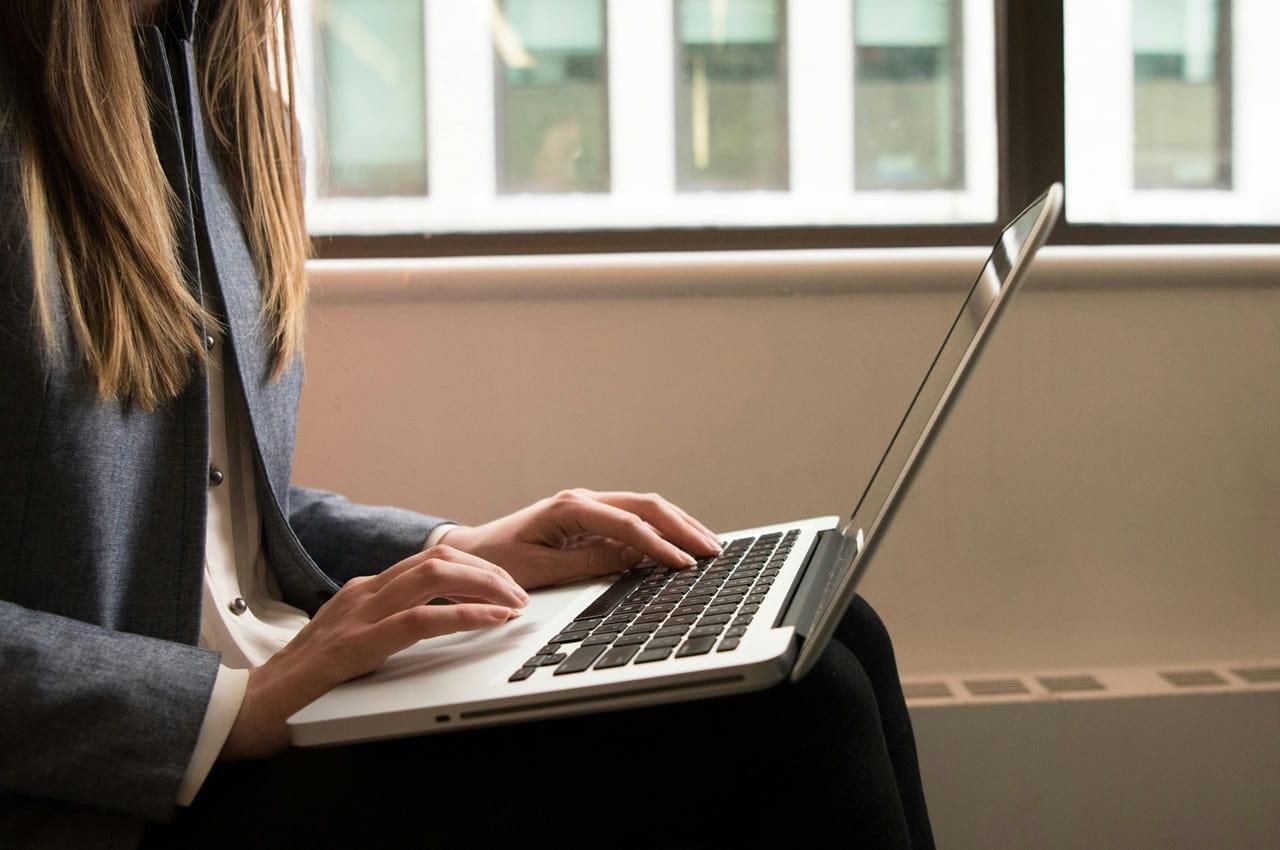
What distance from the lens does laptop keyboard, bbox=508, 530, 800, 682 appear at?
1.72 ft

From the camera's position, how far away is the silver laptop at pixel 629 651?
484 millimetres

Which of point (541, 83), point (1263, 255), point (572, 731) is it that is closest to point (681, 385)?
point (541, 83)

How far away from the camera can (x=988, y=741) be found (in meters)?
1.28

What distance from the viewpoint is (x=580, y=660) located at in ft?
1.74

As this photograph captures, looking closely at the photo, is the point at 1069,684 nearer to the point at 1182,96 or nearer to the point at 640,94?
the point at 1182,96

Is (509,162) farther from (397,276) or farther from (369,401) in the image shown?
(369,401)

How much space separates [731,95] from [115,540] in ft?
3.49

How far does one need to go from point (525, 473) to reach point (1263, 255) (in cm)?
96

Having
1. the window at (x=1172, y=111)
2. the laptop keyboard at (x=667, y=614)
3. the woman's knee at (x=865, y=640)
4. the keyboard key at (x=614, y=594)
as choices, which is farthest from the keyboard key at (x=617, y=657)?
the window at (x=1172, y=111)

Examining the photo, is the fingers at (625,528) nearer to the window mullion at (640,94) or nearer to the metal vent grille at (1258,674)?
the window mullion at (640,94)

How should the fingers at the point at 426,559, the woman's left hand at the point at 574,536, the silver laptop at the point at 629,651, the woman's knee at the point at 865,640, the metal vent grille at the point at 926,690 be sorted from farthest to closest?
the metal vent grille at the point at 926,690, the woman's left hand at the point at 574,536, the woman's knee at the point at 865,640, the fingers at the point at 426,559, the silver laptop at the point at 629,651

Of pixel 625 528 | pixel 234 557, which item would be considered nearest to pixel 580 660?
pixel 625 528

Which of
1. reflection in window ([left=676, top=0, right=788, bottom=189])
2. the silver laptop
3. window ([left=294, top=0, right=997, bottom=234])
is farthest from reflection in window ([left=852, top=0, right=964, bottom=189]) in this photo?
the silver laptop

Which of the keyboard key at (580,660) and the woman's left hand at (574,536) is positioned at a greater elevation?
the keyboard key at (580,660)
